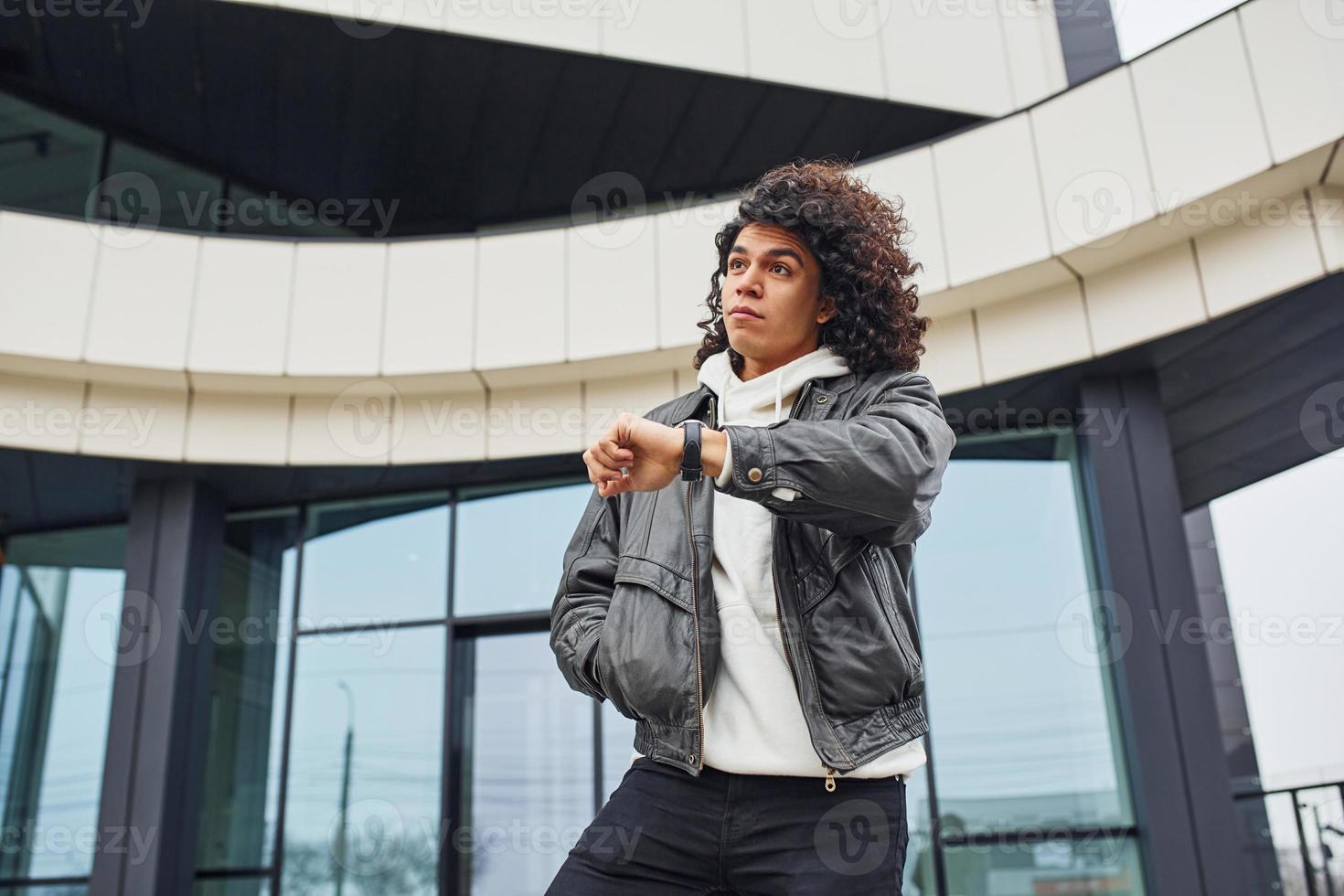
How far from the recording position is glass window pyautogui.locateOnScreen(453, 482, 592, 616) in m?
7.40

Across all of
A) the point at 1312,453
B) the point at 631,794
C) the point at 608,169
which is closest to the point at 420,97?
the point at 608,169

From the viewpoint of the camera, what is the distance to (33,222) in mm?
6562

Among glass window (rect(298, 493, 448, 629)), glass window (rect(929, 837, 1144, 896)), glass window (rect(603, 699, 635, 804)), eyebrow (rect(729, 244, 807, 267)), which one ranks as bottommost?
glass window (rect(929, 837, 1144, 896))

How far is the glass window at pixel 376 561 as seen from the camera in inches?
298

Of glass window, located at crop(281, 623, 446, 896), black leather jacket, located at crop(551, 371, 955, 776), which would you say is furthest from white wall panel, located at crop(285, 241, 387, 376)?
black leather jacket, located at crop(551, 371, 955, 776)

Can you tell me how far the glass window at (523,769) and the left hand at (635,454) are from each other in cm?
567

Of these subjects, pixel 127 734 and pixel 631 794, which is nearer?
pixel 631 794

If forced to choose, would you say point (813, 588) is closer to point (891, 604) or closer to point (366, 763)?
point (891, 604)

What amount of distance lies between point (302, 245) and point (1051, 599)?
16.3ft

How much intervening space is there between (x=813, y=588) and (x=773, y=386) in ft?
1.32

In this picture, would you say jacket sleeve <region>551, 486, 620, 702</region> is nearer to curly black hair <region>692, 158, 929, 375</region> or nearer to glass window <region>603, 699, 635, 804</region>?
curly black hair <region>692, 158, 929, 375</region>

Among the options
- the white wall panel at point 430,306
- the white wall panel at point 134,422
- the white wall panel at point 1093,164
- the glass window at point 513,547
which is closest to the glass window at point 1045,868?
the glass window at point 513,547

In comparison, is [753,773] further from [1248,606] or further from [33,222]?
[33,222]

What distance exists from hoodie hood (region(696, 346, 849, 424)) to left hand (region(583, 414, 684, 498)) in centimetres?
42
